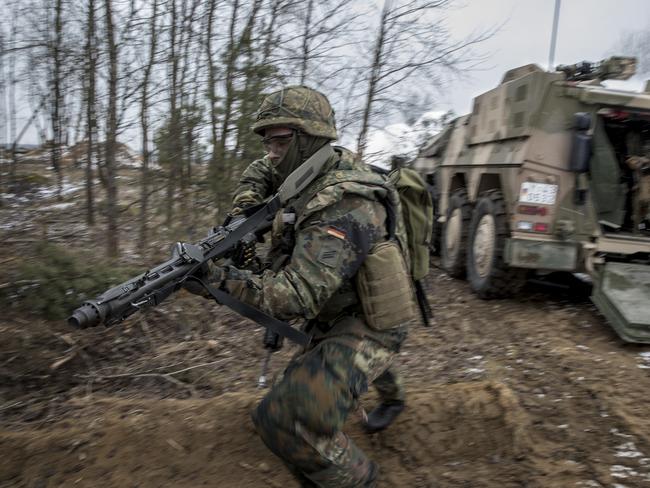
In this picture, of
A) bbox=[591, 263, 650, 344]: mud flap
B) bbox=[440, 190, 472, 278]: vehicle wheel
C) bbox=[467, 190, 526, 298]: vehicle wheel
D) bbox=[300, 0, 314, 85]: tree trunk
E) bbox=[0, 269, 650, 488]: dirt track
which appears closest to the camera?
bbox=[0, 269, 650, 488]: dirt track

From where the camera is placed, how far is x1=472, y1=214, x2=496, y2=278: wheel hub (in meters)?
6.04

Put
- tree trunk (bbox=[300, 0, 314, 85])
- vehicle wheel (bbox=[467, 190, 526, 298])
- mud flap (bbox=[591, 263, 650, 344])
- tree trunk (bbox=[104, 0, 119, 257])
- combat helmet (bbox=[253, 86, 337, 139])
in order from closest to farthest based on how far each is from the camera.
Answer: combat helmet (bbox=[253, 86, 337, 139]), mud flap (bbox=[591, 263, 650, 344]), vehicle wheel (bbox=[467, 190, 526, 298]), tree trunk (bbox=[104, 0, 119, 257]), tree trunk (bbox=[300, 0, 314, 85])

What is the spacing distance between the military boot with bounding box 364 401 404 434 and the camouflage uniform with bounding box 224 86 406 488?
758mm

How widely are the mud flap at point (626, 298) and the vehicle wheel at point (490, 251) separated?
2.86 ft

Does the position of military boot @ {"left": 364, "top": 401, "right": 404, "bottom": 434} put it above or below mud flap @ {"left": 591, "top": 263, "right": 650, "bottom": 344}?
below

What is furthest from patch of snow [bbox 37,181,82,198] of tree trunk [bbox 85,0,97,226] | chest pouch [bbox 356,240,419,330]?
chest pouch [bbox 356,240,419,330]

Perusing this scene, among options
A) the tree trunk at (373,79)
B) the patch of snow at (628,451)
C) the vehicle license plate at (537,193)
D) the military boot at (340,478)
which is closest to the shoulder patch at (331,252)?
the military boot at (340,478)

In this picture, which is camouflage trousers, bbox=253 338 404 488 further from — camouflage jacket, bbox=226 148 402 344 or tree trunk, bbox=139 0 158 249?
tree trunk, bbox=139 0 158 249

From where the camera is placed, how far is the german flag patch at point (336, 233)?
8.00 feet

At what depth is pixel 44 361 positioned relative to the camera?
4.28m

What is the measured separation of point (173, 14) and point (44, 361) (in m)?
4.69

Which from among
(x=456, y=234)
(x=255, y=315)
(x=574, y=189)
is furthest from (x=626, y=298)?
(x=255, y=315)

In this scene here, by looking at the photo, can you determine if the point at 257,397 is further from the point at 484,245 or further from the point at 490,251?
the point at 484,245

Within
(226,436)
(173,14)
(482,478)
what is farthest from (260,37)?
(482,478)
